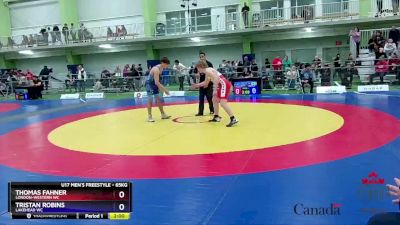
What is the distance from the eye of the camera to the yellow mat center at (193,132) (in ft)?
25.7

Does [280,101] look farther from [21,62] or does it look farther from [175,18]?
[21,62]

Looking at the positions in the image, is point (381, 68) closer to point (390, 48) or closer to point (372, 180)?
point (390, 48)

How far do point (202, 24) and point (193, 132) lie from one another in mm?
21695

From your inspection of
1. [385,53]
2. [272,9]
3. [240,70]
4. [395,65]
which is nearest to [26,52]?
[240,70]

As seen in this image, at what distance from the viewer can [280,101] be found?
48.2ft

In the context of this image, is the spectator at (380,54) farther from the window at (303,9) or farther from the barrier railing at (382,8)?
the window at (303,9)

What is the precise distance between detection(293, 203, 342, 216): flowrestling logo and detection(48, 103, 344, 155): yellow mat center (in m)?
2.94

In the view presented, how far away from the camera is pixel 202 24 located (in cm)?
2975

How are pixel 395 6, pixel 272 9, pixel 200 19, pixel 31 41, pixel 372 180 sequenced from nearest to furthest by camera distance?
pixel 372 180 < pixel 395 6 < pixel 272 9 < pixel 200 19 < pixel 31 41

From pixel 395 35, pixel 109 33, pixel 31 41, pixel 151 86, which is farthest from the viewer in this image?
pixel 31 41

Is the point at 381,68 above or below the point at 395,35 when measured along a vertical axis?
below

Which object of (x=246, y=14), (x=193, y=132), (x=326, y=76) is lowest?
(x=193, y=132)

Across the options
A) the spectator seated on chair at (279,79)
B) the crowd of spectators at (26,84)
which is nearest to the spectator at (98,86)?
the crowd of spectators at (26,84)
